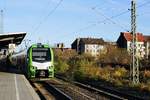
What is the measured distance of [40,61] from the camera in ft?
109

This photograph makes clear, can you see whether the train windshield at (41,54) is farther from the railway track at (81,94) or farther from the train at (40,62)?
the railway track at (81,94)

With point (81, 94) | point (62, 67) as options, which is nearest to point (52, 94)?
point (81, 94)

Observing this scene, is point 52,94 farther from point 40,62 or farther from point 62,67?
point 62,67

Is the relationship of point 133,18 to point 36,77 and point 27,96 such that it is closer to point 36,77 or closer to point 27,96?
point 36,77

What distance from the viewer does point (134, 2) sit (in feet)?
95.6

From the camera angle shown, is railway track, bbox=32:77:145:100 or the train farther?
the train

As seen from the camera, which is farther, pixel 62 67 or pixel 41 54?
pixel 62 67

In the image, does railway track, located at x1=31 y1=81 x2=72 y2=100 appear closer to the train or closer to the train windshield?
the train

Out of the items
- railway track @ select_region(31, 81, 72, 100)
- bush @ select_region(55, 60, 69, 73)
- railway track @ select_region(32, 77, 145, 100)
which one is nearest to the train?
railway track @ select_region(31, 81, 72, 100)

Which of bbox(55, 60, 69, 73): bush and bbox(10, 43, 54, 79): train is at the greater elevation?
bbox(10, 43, 54, 79): train

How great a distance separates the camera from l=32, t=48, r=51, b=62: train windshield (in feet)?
109

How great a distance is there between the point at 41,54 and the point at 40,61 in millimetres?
668

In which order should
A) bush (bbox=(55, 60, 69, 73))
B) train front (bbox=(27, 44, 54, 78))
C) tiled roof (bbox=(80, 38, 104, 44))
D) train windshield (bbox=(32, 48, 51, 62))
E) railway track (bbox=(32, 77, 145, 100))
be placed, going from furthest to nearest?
tiled roof (bbox=(80, 38, 104, 44)) < bush (bbox=(55, 60, 69, 73)) < train windshield (bbox=(32, 48, 51, 62)) < train front (bbox=(27, 44, 54, 78)) < railway track (bbox=(32, 77, 145, 100))

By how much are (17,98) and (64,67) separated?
35.7 metres
